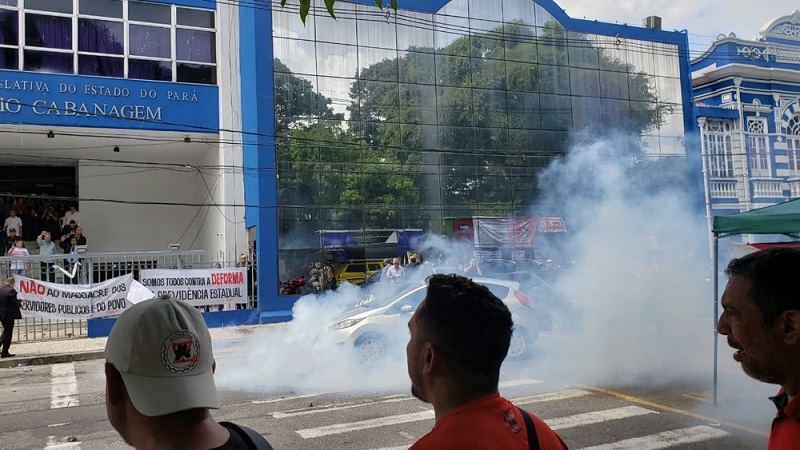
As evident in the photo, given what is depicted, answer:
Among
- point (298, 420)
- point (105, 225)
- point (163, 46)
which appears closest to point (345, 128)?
point (163, 46)

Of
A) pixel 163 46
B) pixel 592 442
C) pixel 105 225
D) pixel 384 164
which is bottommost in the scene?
pixel 592 442

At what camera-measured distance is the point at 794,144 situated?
89.0 ft

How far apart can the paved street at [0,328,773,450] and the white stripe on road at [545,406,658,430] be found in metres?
0.01

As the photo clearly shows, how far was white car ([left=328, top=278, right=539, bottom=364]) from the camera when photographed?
31.6 ft

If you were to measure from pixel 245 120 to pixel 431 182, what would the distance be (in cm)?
747

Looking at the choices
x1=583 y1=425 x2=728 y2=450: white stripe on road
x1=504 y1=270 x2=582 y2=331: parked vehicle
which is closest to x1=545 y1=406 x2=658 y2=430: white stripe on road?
x1=583 y1=425 x2=728 y2=450: white stripe on road

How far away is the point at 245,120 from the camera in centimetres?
2180

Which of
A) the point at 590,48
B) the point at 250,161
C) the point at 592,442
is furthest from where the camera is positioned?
the point at 590,48

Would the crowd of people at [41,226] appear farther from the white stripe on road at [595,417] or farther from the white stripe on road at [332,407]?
the white stripe on road at [595,417]

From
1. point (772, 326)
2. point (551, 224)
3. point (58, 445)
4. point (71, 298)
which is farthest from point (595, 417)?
point (551, 224)

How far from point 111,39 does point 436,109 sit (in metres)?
12.0

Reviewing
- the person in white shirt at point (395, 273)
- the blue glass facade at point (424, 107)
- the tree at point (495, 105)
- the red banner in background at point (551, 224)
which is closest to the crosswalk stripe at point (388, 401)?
the person in white shirt at point (395, 273)

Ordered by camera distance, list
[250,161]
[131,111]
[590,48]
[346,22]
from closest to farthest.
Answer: [131,111] → [250,161] → [346,22] → [590,48]

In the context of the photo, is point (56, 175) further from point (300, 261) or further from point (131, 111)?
point (300, 261)
